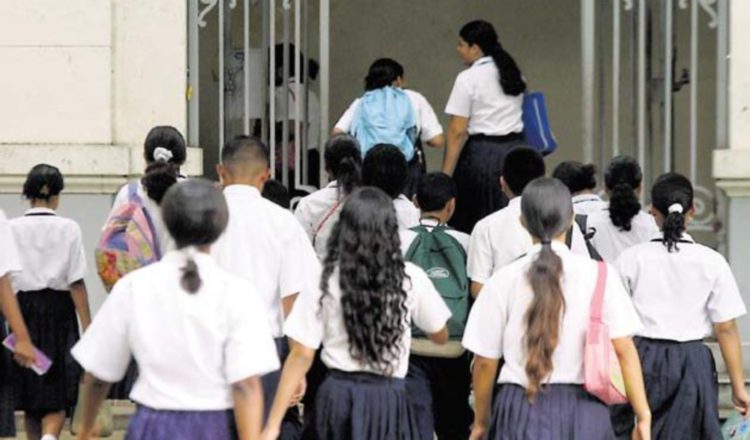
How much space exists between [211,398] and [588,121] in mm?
5194

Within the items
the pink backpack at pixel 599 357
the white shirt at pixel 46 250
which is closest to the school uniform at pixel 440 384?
the pink backpack at pixel 599 357

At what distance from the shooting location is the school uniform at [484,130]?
10.4m

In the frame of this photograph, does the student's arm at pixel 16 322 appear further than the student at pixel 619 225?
No

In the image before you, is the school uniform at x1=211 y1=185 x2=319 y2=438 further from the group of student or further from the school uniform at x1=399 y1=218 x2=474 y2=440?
the school uniform at x1=399 y1=218 x2=474 y2=440

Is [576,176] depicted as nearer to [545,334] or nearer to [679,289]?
[679,289]

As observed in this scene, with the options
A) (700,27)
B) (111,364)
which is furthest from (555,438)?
(700,27)

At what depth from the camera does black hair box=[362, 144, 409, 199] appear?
8461 mm

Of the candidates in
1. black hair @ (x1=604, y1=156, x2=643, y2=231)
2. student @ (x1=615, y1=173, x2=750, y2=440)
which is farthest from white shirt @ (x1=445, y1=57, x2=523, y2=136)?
student @ (x1=615, y1=173, x2=750, y2=440)

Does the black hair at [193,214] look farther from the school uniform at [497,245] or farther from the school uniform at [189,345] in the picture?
the school uniform at [497,245]

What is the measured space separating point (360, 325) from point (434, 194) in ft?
5.45

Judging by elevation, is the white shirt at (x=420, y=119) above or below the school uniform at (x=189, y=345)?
above

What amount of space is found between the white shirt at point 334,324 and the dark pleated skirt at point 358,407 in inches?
1.8

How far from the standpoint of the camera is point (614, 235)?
9352 millimetres

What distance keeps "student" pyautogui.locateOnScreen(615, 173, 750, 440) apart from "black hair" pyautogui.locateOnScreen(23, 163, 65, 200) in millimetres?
2809
